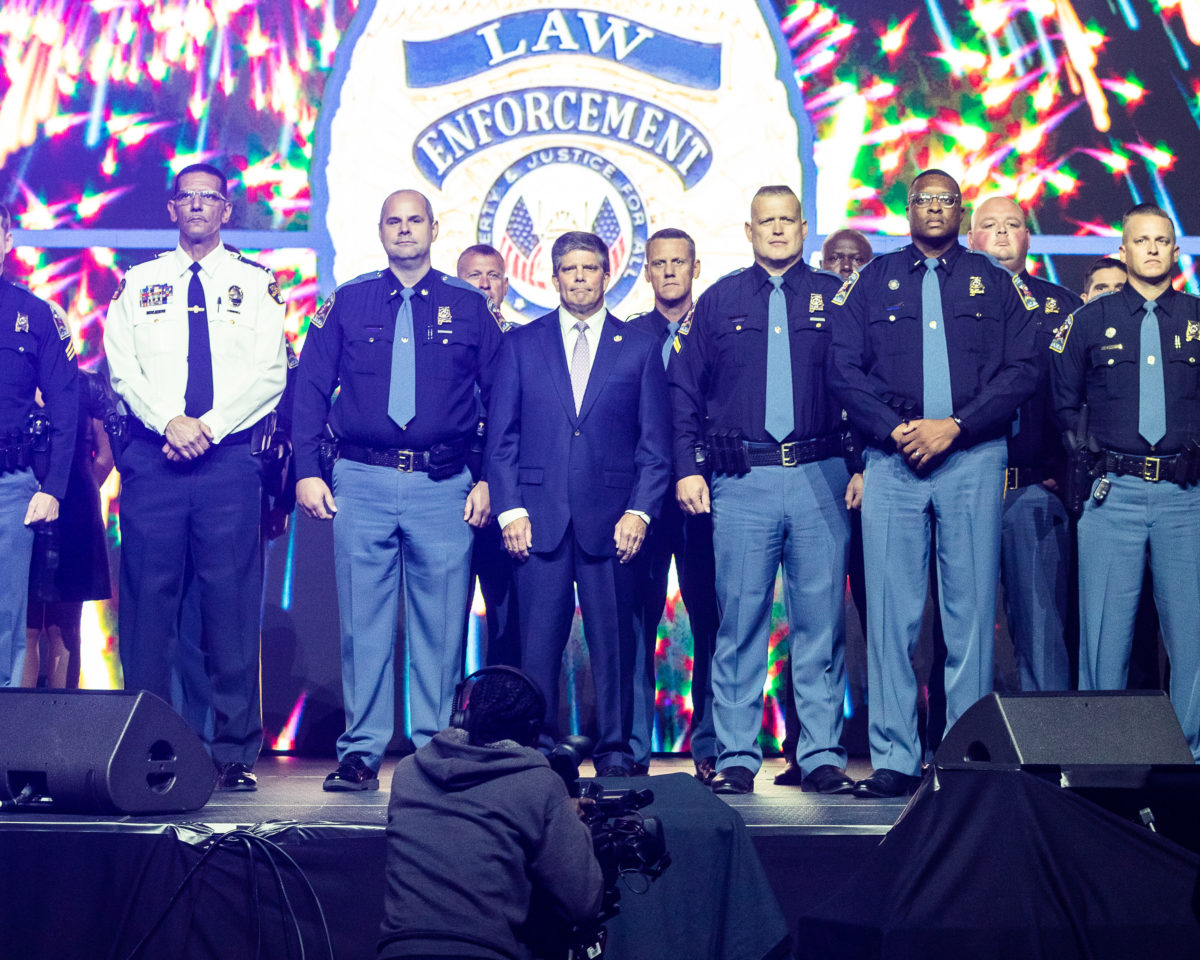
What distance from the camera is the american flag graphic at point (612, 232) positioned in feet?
19.0

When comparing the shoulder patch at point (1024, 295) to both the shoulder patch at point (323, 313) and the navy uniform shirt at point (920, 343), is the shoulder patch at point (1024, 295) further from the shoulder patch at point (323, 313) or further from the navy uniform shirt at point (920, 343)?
the shoulder patch at point (323, 313)

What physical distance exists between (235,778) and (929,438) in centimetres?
240

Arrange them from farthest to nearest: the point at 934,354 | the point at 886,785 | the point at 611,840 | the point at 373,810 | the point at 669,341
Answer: the point at 669,341, the point at 934,354, the point at 886,785, the point at 373,810, the point at 611,840

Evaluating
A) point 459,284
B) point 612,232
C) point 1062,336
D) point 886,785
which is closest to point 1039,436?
point 1062,336

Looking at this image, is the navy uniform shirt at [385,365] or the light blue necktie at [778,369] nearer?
the light blue necktie at [778,369]

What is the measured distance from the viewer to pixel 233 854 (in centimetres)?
351

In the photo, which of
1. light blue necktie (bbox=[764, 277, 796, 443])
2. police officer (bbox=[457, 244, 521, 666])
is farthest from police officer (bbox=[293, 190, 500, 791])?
light blue necktie (bbox=[764, 277, 796, 443])

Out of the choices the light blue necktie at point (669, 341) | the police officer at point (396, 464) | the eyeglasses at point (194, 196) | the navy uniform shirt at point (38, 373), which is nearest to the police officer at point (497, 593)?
the police officer at point (396, 464)

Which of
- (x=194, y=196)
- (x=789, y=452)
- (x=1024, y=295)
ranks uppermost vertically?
(x=194, y=196)

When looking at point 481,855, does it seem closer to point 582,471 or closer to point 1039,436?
point 582,471

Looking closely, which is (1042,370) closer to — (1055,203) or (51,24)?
(1055,203)

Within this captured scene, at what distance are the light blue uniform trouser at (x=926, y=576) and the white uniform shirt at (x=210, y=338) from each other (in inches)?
81.7

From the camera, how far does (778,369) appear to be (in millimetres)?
4398

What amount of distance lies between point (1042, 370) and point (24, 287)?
3.49 m
